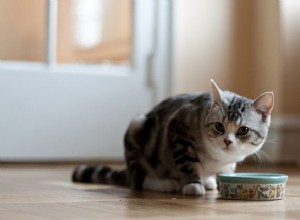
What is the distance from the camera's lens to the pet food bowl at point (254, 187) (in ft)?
5.45

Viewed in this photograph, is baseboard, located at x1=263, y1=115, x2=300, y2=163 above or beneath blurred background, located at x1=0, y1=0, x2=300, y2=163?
beneath

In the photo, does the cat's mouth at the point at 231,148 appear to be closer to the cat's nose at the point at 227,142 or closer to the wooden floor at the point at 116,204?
the cat's nose at the point at 227,142

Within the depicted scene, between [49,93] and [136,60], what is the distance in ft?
1.68

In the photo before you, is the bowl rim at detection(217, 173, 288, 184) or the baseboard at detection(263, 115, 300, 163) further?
the baseboard at detection(263, 115, 300, 163)

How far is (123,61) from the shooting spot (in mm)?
3385

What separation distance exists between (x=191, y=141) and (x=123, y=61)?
1.54m

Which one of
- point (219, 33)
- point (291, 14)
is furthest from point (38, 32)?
point (291, 14)

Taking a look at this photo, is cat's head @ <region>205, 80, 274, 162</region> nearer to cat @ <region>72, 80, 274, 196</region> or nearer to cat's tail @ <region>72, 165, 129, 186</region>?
cat @ <region>72, 80, 274, 196</region>

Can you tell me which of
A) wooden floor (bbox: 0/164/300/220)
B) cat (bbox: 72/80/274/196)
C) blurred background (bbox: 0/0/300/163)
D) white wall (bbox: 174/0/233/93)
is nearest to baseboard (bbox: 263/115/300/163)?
blurred background (bbox: 0/0/300/163)

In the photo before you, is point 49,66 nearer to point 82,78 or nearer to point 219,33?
point 82,78

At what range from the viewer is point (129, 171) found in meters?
2.13

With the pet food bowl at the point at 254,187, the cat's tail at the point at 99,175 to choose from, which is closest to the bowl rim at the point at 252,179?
the pet food bowl at the point at 254,187

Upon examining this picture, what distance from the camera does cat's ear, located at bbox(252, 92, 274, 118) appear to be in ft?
5.91

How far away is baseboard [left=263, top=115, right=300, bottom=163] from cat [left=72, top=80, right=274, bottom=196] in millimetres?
1417
